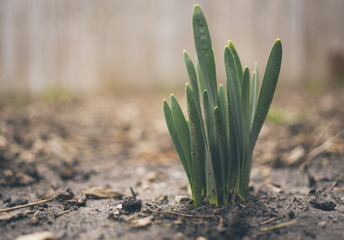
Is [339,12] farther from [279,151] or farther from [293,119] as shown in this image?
[279,151]

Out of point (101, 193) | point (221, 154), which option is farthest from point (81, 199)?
point (221, 154)

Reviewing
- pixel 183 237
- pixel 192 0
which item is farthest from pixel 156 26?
pixel 183 237

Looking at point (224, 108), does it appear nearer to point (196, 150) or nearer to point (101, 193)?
point (196, 150)

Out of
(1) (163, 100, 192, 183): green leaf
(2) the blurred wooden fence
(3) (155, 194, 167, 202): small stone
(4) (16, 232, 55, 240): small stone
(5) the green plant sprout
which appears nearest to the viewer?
(4) (16, 232, 55, 240): small stone

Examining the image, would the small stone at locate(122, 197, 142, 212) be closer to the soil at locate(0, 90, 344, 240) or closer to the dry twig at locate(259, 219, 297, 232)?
the soil at locate(0, 90, 344, 240)

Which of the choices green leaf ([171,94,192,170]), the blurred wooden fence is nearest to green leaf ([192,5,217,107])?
green leaf ([171,94,192,170])

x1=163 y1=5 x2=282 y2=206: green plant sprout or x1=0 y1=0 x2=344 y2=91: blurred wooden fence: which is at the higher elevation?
x1=0 y1=0 x2=344 y2=91: blurred wooden fence
